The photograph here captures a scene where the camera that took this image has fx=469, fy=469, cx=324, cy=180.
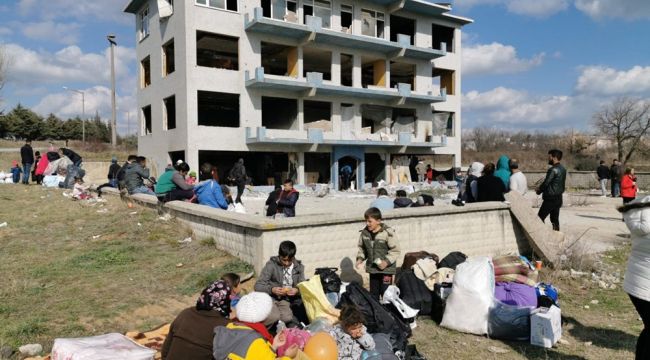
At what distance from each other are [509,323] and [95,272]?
6.31 meters

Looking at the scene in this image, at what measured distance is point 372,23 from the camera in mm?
29391

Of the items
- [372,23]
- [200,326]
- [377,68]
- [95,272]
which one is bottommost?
[95,272]

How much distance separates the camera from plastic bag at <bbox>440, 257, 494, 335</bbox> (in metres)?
5.62

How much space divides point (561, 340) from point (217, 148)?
20.4 metres

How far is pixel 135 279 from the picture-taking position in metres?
7.32

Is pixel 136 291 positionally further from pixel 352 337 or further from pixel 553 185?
pixel 553 185

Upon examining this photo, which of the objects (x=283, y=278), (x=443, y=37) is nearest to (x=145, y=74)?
(x=443, y=37)

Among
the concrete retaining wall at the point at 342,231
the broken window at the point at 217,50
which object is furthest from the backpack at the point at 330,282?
the broken window at the point at 217,50

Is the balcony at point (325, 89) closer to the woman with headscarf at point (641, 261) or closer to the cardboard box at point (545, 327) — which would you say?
the cardboard box at point (545, 327)

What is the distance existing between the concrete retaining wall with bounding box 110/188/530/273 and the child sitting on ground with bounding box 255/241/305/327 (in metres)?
1.20

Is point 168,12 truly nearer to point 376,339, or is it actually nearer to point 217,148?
point 217,148

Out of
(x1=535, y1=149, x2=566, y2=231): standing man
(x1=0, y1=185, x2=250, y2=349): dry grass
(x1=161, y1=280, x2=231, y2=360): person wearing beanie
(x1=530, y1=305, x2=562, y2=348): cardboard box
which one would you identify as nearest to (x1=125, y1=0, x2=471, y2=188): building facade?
(x1=0, y1=185, x2=250, y2=349): dry grass

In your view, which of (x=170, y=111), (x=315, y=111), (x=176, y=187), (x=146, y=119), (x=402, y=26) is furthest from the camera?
(x=402, y=26)

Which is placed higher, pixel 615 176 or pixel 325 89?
pixel 325 89
